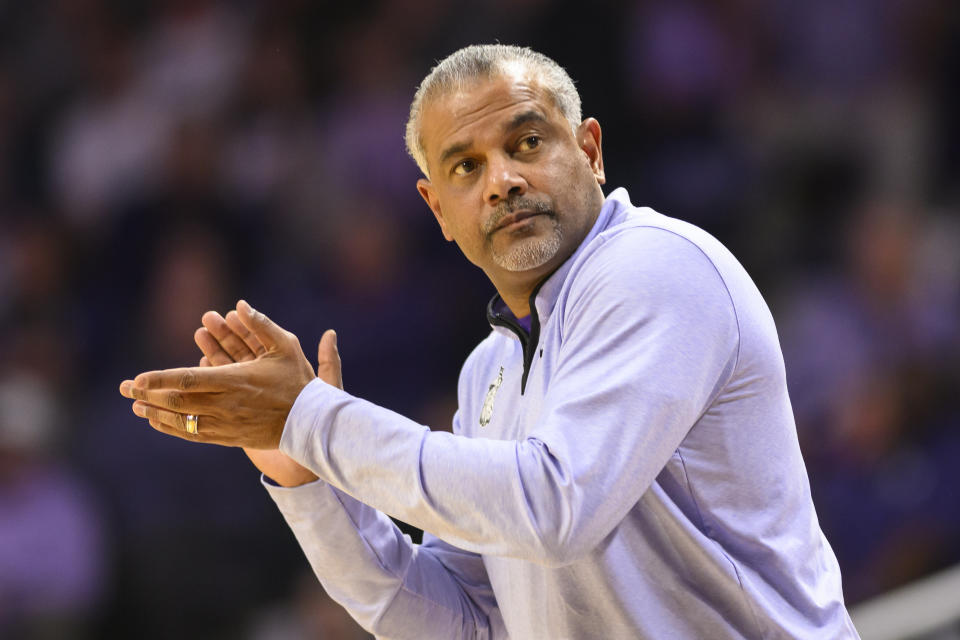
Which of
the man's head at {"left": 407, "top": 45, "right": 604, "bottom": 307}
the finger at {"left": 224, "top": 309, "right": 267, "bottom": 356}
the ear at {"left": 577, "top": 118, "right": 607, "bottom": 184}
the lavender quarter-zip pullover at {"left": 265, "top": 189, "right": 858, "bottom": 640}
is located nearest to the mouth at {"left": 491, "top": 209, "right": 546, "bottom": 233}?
the man's head at {"left": 407, "top": 45, "right": 604, "bottom": 307}

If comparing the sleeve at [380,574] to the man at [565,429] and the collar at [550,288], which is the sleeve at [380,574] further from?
the collar at [550,288]

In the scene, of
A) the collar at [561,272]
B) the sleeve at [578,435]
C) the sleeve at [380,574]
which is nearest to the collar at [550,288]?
the collar at [561,272]

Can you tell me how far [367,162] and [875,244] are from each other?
204cm

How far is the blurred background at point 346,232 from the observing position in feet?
13.0

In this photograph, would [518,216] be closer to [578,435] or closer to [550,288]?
[550,288]

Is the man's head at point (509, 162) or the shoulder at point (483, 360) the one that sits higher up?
the man's head at point (509, 162)

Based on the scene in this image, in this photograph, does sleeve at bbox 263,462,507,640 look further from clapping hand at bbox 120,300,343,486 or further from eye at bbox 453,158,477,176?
eye at bbox 453,158,477,176

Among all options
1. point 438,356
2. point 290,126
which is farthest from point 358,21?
point 438,356

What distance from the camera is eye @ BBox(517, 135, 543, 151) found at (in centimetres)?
187

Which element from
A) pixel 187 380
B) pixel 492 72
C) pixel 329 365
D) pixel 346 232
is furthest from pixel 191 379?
pixel 346 232

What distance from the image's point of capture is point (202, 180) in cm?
467

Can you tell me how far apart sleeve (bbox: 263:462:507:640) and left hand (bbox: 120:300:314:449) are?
32 centimetres

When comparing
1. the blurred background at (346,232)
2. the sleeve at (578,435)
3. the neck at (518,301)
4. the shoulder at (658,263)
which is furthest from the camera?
the blurred background at (346,232)

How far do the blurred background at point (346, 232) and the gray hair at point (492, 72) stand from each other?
233cm
